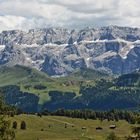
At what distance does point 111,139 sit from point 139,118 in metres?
144

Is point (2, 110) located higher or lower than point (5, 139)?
higher

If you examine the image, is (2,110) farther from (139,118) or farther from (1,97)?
(139,118)

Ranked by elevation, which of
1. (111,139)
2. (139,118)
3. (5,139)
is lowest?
(111,139)

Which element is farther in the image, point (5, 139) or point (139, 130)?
point (5, 139)

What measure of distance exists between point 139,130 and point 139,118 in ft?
6.09

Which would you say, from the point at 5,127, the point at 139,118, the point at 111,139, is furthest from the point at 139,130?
the point at 111,139

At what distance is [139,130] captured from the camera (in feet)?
188

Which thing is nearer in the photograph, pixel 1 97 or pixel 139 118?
pixel 139 118

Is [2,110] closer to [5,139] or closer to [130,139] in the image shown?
[5,139]

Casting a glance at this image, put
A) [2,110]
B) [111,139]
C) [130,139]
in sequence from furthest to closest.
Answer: [111,139]
[2,110]
[130,139]

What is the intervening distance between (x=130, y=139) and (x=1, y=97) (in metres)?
21.0

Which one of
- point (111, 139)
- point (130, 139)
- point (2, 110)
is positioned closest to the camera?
point (130, 139)

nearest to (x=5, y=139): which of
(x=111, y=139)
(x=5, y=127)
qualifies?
(x=5, y=127)

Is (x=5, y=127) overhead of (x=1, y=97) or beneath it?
beneath
